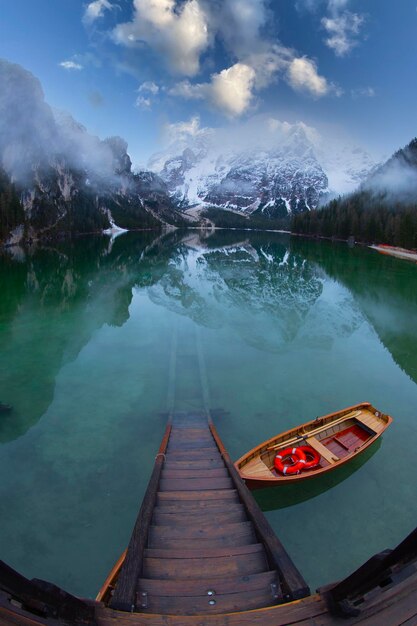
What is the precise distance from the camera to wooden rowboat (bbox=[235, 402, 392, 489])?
37.2ft

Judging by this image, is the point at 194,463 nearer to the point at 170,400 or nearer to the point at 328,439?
the point at 328,439

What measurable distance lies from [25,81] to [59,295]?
661 feet

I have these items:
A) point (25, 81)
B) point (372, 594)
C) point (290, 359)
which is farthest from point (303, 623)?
point (25, 81)

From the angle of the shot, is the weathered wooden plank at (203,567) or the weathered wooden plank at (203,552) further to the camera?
the weathered wooden plank at (203,552)

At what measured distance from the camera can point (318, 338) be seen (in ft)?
94.0

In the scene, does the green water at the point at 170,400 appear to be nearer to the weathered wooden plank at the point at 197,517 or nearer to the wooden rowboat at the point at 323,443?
the wooden rowboat at the point at 323,443

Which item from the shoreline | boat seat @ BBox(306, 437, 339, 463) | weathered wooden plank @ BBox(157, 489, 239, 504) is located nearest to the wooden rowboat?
boat seat @ BBox(306, 437, 339, 463)

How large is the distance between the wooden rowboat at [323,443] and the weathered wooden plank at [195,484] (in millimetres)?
1453

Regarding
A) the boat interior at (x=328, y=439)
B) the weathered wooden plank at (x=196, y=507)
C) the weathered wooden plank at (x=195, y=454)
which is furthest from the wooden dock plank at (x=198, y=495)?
the boat interior at (x=328, y=439)

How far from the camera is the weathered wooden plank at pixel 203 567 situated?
567 cm

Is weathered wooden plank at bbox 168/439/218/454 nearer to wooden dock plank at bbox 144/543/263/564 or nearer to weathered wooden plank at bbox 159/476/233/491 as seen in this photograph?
weathered wooden plank at bbox 159/476/233/491

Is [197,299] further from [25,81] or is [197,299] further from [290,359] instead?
[25,81]

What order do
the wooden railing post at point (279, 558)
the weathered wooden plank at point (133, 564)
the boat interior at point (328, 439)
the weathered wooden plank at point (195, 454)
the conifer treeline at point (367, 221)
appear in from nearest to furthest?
the weathered wooden plank at point (133, 564) → the wooden railing post at point (279, 558) → the weathered wooden plank at point (195, 454) → the boat interior at point (328, 439) → the conifer treeline at point (367, 221)

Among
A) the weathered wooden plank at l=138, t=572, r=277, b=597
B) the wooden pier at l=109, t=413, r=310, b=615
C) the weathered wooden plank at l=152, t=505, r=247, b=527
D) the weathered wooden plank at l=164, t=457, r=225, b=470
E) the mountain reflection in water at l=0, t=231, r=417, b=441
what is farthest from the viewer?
the mountain reflection in water at l=0, t=231, r=417, b=441
